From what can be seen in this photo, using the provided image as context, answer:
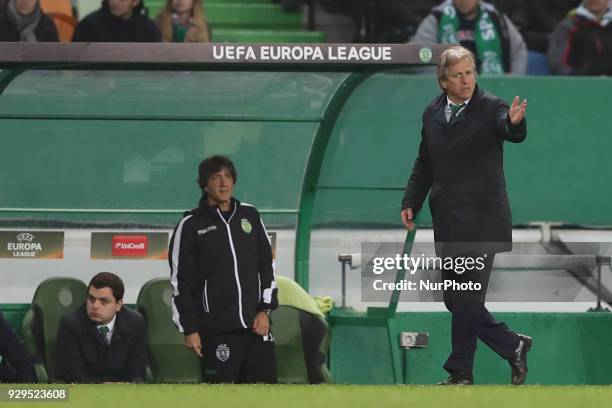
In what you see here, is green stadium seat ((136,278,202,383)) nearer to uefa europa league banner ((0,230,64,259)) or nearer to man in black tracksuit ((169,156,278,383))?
uefa europa league banner ((0,230,64,259))

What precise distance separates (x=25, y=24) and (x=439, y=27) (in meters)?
2.90

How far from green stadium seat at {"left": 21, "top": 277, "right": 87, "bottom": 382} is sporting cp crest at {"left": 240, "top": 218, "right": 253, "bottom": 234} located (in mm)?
1356

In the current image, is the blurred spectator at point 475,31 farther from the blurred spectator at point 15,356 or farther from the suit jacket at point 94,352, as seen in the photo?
the blurred spectator at point 15,356

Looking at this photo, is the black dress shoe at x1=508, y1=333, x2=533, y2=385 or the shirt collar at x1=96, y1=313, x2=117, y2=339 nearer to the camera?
the black dress shoe at x1=508, y1=333, x2=533, y2=385

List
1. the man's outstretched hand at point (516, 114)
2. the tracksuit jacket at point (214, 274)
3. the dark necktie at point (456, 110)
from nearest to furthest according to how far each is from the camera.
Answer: the man's outstretched hand at point (516, 114) < the dark necktie at point (456, 110) < the tracksuit jacket at point (214, 274)

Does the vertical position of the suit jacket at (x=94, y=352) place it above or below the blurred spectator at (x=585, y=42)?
below

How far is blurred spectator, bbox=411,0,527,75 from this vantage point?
38.8ft

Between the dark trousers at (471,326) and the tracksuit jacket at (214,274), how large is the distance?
952mm

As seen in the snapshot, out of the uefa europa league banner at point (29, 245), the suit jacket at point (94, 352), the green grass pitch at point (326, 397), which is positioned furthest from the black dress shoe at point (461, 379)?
the uefa europa league banner at point (29, 245)

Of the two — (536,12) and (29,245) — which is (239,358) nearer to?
(29,245)

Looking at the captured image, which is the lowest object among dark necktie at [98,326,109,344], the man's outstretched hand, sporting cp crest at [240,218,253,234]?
dark necktie at [98,326,109,344]

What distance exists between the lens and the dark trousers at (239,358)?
26.0ft

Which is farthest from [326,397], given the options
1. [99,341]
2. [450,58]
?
[99,341]

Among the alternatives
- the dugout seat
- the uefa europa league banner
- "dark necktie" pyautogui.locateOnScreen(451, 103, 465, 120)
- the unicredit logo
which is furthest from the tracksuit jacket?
the uefa europa league banner
